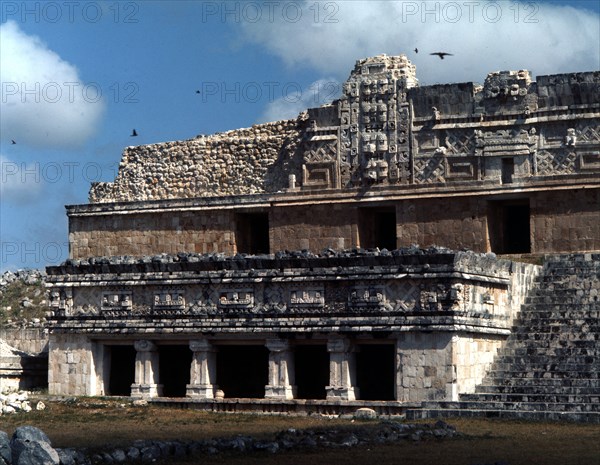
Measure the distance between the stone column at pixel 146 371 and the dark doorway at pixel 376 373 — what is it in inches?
160

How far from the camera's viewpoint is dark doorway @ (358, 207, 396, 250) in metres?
34.3

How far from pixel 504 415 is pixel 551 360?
2.31 m

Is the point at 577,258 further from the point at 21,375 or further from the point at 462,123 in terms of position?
the point at 21,375

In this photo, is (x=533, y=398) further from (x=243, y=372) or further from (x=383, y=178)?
(x=383, y=178)

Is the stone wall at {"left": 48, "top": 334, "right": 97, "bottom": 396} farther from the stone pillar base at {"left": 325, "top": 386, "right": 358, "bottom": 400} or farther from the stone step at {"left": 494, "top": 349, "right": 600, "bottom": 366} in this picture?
the stone step at {"left": 494, "top": 349, "right": 600, "bottom": 366}

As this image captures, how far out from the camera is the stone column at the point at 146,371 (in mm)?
29828

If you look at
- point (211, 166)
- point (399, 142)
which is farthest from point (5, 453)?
point (211, 166)

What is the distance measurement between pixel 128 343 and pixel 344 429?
928 cm

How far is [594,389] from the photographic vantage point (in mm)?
25266

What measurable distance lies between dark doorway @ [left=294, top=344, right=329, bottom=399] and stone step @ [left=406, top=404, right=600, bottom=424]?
16.6 ft

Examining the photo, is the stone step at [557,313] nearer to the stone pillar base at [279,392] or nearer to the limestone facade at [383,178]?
the limestone facade at [383,178]

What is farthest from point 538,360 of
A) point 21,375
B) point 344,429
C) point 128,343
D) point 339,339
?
point 21,375

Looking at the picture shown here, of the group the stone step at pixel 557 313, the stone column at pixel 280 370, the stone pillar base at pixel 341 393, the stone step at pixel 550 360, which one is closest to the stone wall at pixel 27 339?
the stone column at pixel 280 370

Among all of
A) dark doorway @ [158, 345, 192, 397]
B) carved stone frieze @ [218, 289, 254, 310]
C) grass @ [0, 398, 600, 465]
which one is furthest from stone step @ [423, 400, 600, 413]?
dark doorway @ [158, 345, 192, 397]
